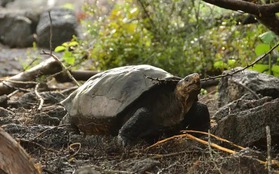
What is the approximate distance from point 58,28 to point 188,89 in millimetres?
8119

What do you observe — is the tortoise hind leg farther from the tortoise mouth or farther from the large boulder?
the large boulder

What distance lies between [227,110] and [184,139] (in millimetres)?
608

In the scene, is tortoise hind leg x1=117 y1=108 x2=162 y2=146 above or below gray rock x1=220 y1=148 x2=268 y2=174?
below

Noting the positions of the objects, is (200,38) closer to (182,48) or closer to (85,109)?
(182,48)

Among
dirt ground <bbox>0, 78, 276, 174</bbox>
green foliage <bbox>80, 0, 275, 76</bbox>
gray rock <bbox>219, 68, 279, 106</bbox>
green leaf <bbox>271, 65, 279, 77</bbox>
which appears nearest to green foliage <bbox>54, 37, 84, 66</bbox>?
green foliage <bbox>80, 0, 275, 76</bbox>

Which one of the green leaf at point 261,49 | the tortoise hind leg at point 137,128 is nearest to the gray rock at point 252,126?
the tortoise hind leg at point 137,128

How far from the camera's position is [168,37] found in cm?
694

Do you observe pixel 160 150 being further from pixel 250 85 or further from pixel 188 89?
pixel 250 85

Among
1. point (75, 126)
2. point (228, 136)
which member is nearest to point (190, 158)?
point (228, 136)

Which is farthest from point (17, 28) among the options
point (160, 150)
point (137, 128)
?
point (160, 150)

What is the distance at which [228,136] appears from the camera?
10.2 ft

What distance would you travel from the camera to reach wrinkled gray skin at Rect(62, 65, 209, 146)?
3416 mm

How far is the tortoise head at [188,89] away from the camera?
3.36 metres

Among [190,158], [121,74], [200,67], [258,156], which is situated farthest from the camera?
[200,67]
